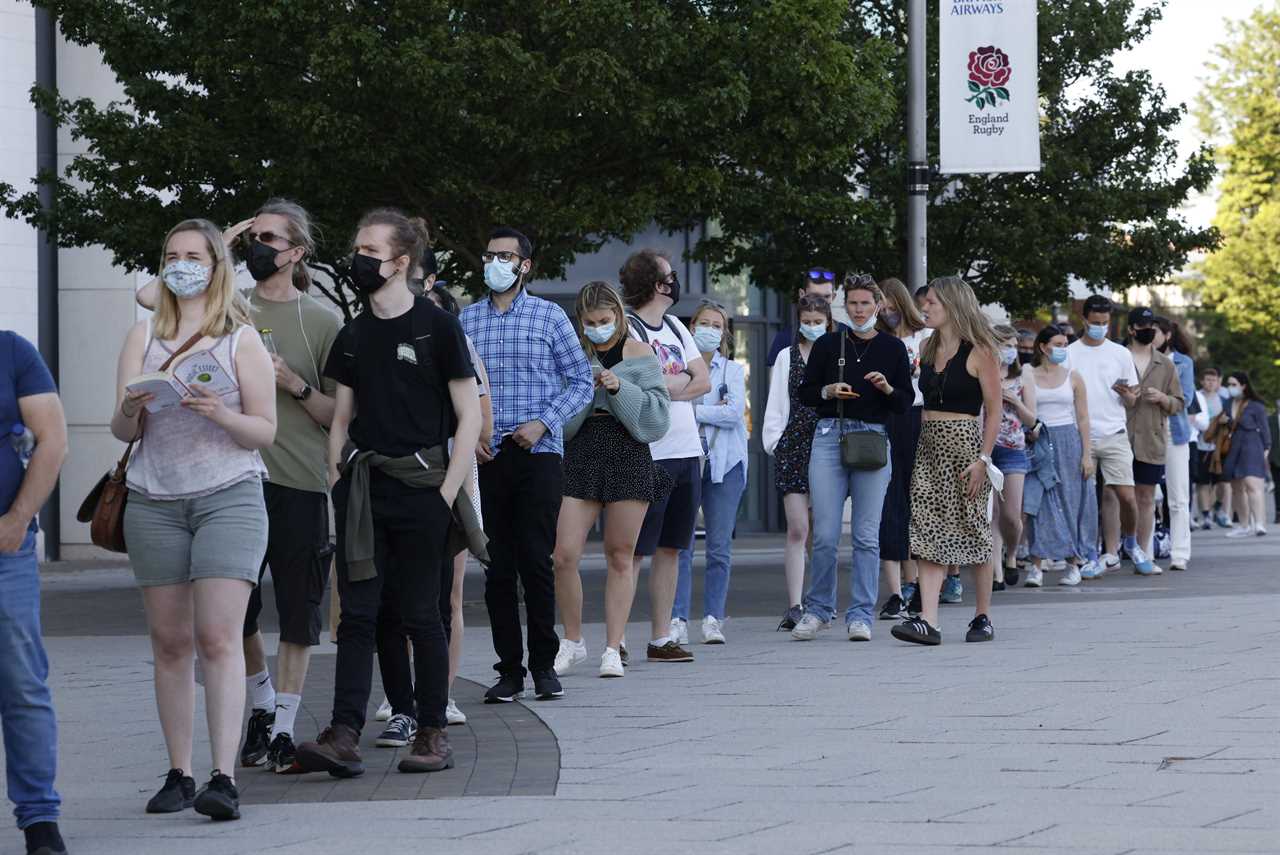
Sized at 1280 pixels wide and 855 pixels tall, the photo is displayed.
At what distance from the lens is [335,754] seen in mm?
6609

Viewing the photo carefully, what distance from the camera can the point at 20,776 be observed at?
5422 mm

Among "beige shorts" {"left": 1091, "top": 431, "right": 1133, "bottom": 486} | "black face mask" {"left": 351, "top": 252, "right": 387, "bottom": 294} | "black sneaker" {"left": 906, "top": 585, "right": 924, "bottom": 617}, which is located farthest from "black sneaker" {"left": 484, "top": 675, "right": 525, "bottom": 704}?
"beige shorts" {"left": 1091, "top": 431, "right": 1133, "bottom": 486}

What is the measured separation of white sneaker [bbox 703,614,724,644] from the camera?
36.0ft

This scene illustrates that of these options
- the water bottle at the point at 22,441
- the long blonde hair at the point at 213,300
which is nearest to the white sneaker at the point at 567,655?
the long blonde hair at the point at 213,300

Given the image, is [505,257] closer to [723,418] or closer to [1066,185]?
[723,418]

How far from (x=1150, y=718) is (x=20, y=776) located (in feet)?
14.0

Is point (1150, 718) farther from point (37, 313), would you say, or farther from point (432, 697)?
point (37, 313)

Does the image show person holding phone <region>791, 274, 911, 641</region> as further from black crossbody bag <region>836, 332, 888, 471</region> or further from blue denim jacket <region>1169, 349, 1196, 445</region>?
blue denim jacket <region>1169, 349, 1196, 445</region>

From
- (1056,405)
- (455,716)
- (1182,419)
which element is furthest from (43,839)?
(1182,419)

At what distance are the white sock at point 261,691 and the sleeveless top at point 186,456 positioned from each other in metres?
1.36

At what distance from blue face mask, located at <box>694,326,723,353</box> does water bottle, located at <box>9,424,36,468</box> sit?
19.7 ft

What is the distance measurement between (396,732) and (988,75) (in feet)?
33.5

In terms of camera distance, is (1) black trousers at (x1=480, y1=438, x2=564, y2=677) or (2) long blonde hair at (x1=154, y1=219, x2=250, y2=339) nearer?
(2) long blonde hair at (x1=154, y1=219, x2=250, y2=339)

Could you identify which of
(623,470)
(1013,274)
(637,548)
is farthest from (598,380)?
(1013,274)
